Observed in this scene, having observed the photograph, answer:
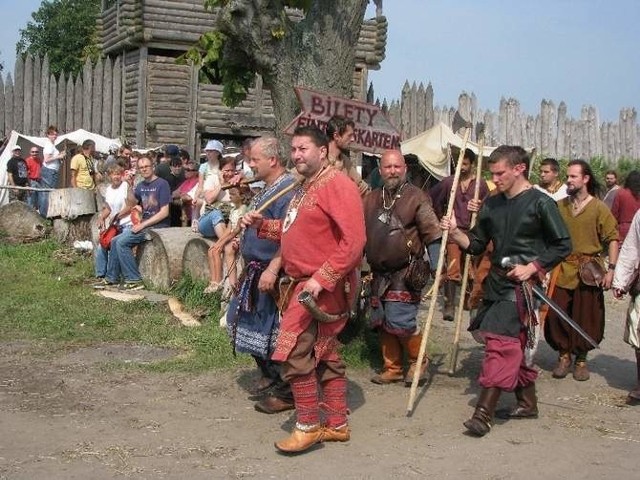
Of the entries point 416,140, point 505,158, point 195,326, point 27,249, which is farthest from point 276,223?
point 416,140

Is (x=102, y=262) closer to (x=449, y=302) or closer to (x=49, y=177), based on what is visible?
(x=449, y=302)

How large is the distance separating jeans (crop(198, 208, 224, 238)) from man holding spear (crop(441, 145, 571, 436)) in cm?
396

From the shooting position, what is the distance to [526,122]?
1831cm

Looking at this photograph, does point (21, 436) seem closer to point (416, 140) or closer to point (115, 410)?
point (115, 410)

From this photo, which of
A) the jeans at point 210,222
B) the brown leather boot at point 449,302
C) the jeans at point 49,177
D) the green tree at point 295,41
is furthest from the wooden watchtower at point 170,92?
the green tree at point 295,41

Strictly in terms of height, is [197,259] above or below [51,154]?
below

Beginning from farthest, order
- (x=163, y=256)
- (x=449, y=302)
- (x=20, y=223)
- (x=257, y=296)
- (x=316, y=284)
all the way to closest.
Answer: (x=20, y=223)
(x=163, y=256)
(x=449, y=302)
(x=257, y=296)
(x=316, y=284)

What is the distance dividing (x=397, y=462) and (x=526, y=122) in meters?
14.2

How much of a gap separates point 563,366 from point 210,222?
4.10 metres

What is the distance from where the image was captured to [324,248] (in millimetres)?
5348

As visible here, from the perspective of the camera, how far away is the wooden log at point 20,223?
14.0m

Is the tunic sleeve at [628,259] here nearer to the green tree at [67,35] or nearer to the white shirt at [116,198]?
the white shirt at [116,198]

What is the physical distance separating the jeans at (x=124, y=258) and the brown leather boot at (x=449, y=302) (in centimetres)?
358

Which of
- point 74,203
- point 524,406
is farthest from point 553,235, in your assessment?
point 74,203
